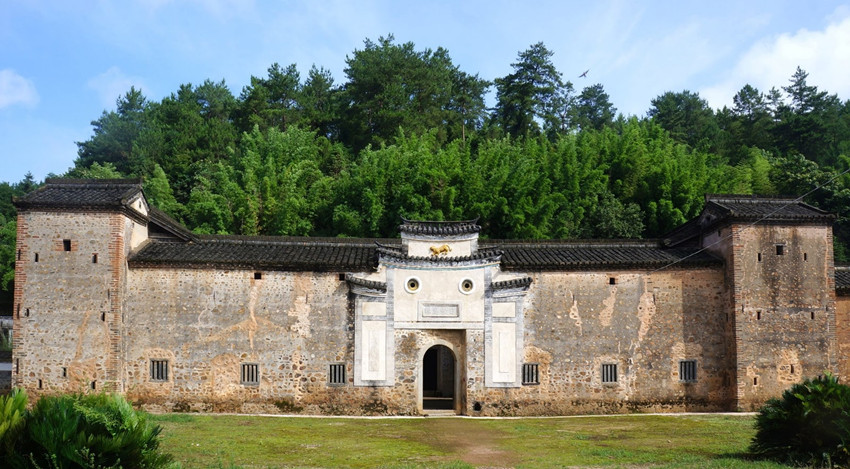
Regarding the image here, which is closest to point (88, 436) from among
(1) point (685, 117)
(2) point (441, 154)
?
(2) point (441, 154)

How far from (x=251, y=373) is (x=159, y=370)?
7.89 feet

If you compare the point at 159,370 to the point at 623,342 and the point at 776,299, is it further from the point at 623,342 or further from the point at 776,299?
the point at 776,299

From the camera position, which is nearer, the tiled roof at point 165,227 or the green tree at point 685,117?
the tiled roof at point 165,227

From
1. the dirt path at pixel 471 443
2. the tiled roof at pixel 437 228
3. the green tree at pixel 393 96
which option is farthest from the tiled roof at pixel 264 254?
the green tree at pixel 393 96

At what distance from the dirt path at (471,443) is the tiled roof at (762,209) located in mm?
9614

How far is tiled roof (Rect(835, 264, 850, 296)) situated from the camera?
22.2m

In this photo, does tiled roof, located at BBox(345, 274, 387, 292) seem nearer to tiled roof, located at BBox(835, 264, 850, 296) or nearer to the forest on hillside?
the forest on hillside

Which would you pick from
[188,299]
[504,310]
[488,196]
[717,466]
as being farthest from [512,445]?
[488,196]

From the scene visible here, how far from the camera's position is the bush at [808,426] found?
11766 millimetres

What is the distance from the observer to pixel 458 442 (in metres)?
15.5

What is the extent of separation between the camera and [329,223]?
1275 inches

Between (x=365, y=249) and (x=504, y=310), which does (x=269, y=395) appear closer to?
(x=365, y=249)

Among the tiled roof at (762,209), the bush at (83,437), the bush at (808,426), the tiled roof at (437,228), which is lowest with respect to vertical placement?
the bush at (808,426)

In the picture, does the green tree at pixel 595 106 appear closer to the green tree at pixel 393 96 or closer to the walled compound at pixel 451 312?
the green tree at pixel 393 96
